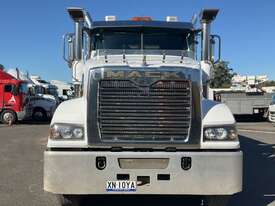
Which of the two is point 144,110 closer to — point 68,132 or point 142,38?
point 68,132

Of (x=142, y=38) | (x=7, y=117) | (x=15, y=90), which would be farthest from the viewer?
(x=15, y=90)

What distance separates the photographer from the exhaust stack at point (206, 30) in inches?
378

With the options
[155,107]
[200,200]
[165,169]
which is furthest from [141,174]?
[200,200]

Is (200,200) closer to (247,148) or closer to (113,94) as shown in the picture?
(113,94)

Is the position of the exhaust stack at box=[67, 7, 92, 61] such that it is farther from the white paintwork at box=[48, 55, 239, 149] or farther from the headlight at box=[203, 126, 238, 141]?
the headlight at box=[203, 126, 238, 141]

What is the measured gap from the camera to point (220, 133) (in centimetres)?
684

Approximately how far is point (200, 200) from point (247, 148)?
8.06 m

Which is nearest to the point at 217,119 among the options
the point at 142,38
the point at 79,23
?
the point at 142,38

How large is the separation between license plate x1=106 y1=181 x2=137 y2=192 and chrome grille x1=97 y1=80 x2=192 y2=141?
1.75 ft

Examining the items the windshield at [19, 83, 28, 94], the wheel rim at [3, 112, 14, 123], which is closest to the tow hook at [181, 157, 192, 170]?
the wheel rim at [3, 112, 14, 123]

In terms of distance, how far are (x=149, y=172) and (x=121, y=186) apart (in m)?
0.39

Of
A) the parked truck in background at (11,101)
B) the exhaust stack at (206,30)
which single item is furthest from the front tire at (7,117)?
the exhaust stack at (206,30)

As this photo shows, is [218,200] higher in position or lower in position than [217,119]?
lower

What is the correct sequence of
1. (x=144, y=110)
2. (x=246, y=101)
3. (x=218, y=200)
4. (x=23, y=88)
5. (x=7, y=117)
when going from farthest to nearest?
1. (x=246, y=101)
2. (x=23, y=88)
3. (x=7, y=117)
4. (x=218, y=200)
5. (x=144, y=110)
